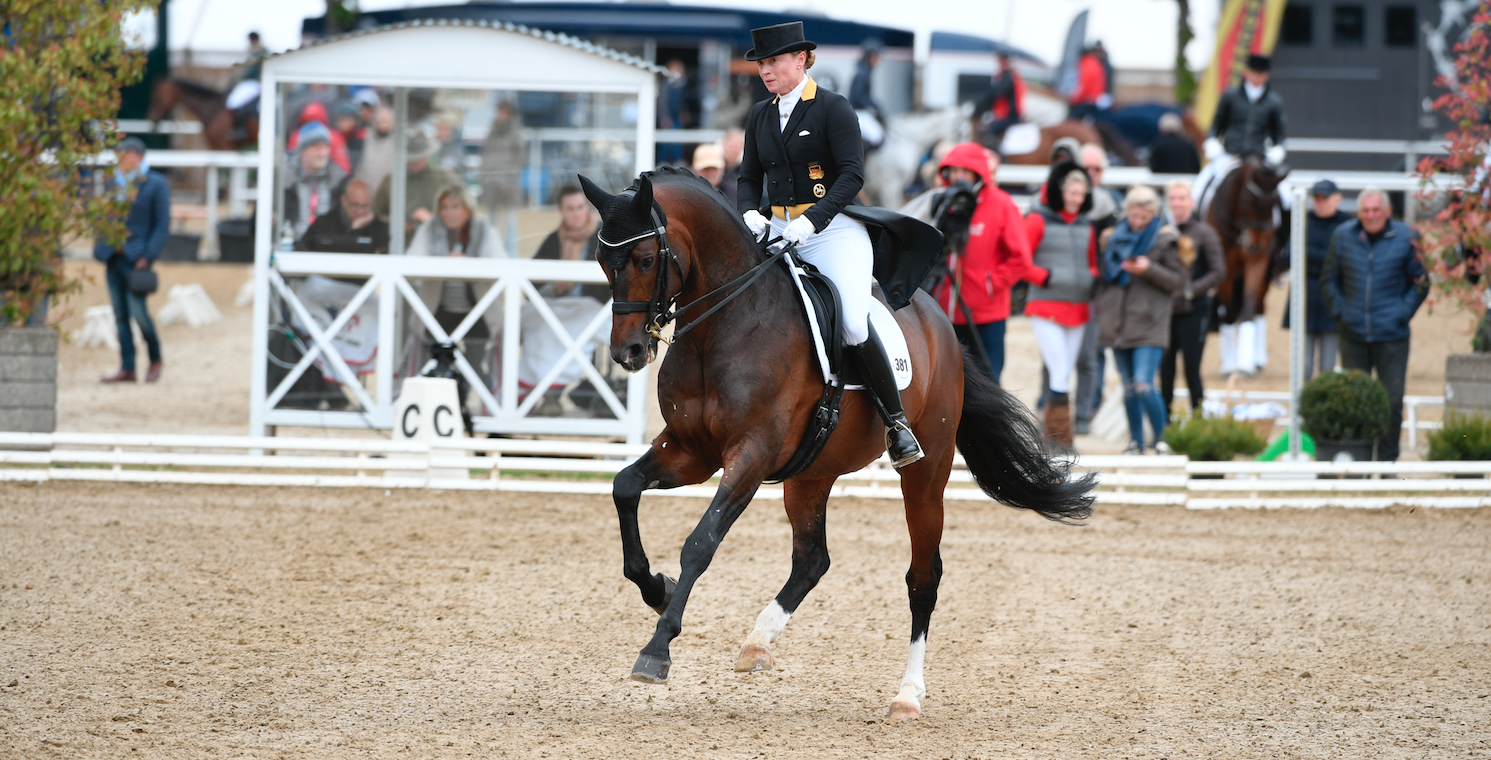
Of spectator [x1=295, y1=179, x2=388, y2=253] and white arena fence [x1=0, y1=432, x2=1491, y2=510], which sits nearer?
white arena fence [x1=0, y1=432, x2=1491, y2=510]

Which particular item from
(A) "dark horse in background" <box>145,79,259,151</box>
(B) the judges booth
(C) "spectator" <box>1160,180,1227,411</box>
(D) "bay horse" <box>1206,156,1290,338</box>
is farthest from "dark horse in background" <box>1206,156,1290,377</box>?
(A) "dark horse in background" <box>145,79,259,151</box>

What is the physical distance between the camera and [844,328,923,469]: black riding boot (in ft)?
18.1

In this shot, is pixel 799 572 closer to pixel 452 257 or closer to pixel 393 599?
pixel 393 599

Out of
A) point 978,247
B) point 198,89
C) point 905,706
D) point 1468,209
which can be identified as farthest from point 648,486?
point 198,89

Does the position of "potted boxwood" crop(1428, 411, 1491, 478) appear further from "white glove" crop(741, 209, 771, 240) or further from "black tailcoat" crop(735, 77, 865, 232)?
"white glove" crop(741, 209, 771, 240)

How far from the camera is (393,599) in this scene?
22.9ft

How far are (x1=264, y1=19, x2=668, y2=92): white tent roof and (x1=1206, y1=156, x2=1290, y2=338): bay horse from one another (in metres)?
6.40

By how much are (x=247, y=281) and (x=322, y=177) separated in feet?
29.9

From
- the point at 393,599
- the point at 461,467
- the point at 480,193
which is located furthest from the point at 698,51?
the point at 393,599

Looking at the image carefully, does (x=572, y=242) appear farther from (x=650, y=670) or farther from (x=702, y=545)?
(x=650, y=670)

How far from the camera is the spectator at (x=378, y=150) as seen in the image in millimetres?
11180

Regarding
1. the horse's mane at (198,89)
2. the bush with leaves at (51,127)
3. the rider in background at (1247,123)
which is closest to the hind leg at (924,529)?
the bush with leaves at (51,127)

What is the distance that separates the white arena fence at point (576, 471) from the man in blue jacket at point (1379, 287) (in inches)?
27.3

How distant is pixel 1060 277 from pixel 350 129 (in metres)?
5.49
